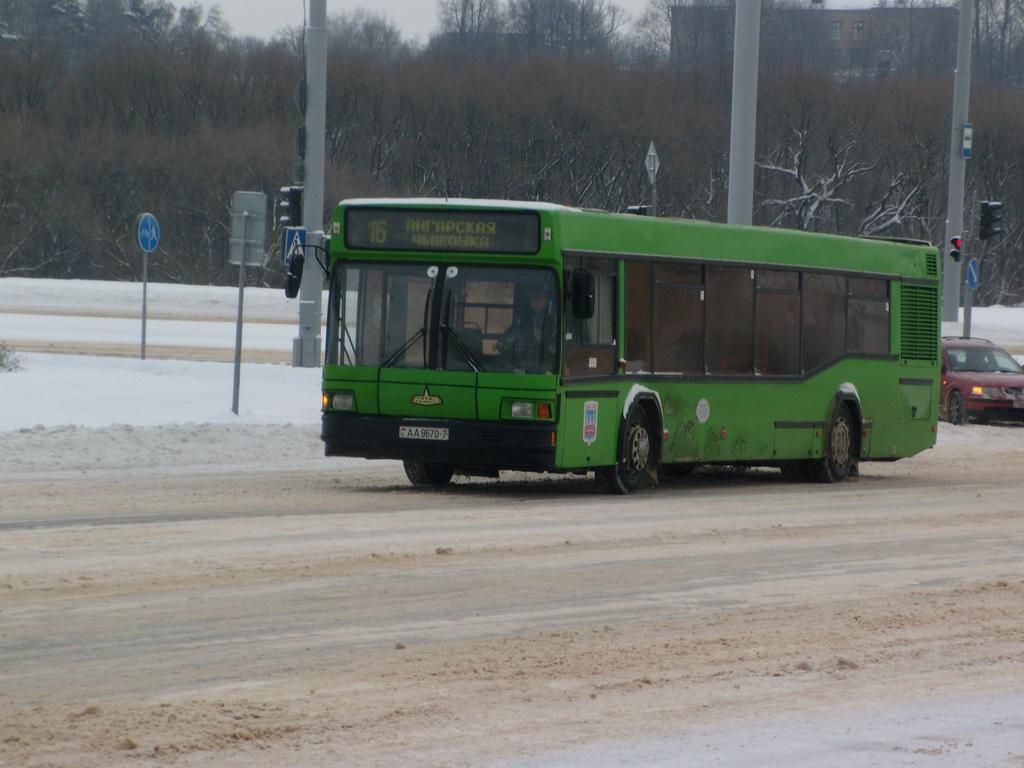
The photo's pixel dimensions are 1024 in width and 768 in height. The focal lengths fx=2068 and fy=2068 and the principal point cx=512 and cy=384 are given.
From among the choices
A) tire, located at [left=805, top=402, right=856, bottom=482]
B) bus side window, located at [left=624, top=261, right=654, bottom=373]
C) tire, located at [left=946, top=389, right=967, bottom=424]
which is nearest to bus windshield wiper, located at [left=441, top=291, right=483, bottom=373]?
bus side window, located at [left=624, top=261, right=654, bottom=373]

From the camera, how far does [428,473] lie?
1912 cm

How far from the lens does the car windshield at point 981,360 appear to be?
1366 inches

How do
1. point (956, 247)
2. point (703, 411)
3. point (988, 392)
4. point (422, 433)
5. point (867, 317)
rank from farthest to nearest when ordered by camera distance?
point (956, 247) → point (988, 392) → point (867, 317) → point (703, 411) → point (422, 433)

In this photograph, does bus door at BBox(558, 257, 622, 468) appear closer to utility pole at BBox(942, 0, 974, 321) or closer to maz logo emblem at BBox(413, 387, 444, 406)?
maz logo emblem at BBox(413, 387, 444, 406)

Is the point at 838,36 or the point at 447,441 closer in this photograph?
the point at 447,441

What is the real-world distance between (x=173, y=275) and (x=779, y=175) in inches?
1066

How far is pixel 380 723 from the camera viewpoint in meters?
7.72

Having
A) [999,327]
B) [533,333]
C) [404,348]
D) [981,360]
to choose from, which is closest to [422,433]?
[404,348]

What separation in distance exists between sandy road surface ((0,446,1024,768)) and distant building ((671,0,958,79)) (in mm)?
97190

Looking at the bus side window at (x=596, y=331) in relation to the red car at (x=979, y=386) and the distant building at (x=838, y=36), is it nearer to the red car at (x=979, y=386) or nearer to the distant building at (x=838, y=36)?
the red car at (x=979, y=386)

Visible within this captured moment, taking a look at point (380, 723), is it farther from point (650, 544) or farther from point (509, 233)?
point (509, 233)

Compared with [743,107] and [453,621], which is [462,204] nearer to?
[453,621]

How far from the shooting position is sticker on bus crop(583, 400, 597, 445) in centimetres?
1783

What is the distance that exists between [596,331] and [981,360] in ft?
60.0
